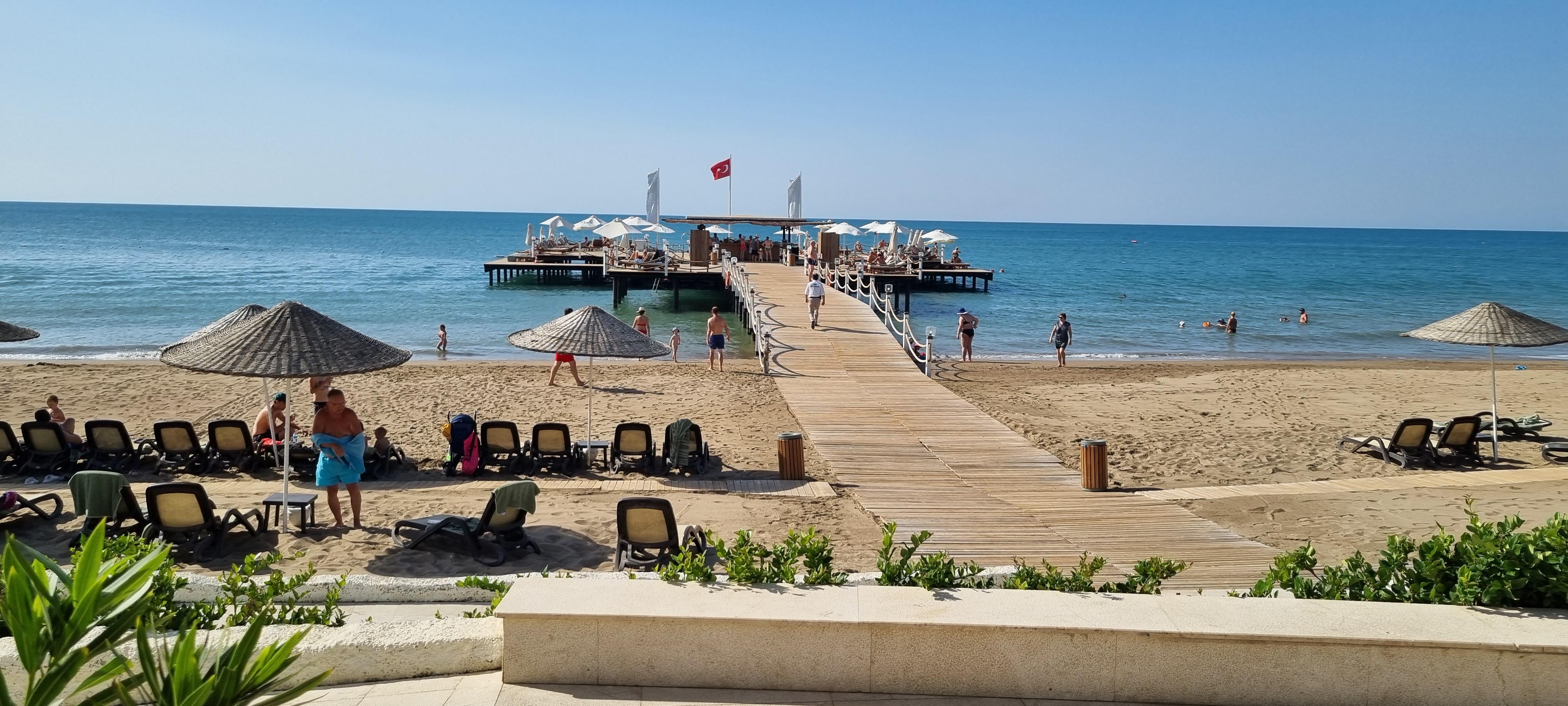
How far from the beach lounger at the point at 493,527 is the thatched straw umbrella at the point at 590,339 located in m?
3.15

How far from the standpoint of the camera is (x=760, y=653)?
12.6ft

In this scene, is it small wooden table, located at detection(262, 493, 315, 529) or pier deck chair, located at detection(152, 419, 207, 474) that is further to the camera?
pier deck chair, located at detection(152, 419, 207, 474)

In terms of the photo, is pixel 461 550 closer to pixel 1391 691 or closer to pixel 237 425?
pixel 237 425

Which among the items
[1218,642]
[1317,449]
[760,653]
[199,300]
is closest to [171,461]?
[760,653]

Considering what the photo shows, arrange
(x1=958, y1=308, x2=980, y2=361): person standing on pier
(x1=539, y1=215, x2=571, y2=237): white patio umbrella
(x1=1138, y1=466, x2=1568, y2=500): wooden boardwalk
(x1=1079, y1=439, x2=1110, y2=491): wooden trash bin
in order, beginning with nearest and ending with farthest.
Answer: (x1=1079, y1=439, x2=1110, y2=491): wooden trash bin < (x1=1138, y1=466, x2=1568, y2=500): wooden boardwalk < (x1=958, y1=308, x2=980, y2=361): person standing on pier < (x1=539, y1=215, x2=571, y2=237): white patio umbrella

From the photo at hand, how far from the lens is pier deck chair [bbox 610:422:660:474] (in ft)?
36.0

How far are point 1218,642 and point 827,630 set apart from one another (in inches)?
58.3

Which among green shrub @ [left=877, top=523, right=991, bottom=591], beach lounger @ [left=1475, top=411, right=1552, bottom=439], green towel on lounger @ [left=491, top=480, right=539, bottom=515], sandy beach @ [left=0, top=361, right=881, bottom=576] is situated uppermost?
green shrub @ [left=877, top=523, right=991, bottom=591]

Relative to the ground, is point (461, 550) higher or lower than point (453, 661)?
lower

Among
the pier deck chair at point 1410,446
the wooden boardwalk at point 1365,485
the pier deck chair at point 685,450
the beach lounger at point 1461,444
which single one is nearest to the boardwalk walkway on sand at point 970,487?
the wooden boardwalk at point 1365,485

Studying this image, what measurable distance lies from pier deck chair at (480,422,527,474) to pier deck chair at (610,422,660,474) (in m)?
1.03

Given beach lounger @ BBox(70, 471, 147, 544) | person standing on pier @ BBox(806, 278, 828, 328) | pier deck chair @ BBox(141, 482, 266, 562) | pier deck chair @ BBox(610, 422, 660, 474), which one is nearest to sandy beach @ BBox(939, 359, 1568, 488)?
person standing on pier @ BBox(806, 278, 828, 328)

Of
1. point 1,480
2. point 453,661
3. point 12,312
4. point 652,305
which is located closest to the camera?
point 453,661

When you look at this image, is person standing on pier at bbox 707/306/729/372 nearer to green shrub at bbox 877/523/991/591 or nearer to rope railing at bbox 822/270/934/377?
rope railing at bbox 822/270/934/377
